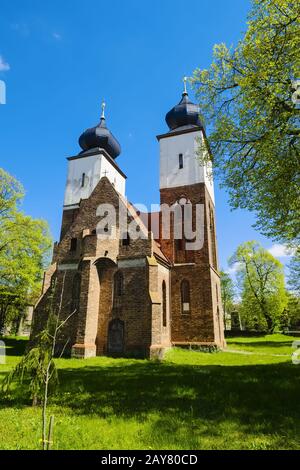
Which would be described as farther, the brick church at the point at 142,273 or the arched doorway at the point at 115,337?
the arched doorway at the point at 115,337

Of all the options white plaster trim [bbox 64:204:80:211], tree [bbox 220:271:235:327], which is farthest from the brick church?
tree [bbox 220:271:235:327]

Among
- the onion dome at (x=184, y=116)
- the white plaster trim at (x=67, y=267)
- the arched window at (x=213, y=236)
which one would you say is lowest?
the white plaster trim at (x=67, y=267)

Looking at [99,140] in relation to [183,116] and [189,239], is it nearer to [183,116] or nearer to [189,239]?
[183,116]

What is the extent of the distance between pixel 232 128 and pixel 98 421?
1113cm

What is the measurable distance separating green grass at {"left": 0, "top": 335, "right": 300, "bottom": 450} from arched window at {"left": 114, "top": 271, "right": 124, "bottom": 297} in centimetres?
901

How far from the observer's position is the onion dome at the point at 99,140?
31.8m

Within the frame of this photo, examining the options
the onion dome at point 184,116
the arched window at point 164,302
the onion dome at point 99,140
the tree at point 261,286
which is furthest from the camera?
the tree at point 261,286

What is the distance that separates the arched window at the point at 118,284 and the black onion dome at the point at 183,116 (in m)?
16.6

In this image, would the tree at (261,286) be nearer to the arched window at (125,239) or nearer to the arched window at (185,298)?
the arched window at (185,298)

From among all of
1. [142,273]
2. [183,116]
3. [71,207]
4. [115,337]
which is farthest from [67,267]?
[183,116]

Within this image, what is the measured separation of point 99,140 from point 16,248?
1472 cm

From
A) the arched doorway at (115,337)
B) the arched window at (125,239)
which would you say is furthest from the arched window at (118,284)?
the arched window at (125,239)

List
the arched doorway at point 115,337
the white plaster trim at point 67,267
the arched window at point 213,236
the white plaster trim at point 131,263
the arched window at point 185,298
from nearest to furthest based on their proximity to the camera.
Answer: the arched doorway at point 115,337, the white plaster trim at point 131,263, the white plaster trim at point 67,267, the arched window at point 185,298, the arched window at point 213,236
